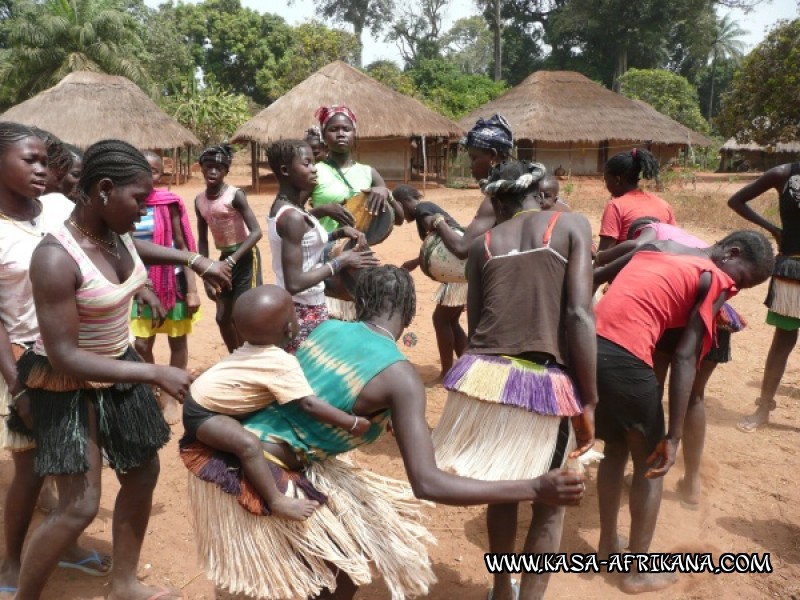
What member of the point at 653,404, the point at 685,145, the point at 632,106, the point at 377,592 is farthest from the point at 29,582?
the point at 685,145

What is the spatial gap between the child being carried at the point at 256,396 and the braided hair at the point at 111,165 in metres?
0.65

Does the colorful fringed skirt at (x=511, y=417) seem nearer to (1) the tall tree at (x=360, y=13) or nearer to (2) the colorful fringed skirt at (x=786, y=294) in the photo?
(2) the colorful fringed skirt at (x=786, y=294)

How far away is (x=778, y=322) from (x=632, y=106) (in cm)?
2516

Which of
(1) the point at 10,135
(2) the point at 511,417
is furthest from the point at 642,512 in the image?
(1) the point at 10,135

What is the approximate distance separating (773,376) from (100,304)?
4.54 metres

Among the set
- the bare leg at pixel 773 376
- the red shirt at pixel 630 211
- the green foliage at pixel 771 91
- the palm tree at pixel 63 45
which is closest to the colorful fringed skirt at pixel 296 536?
the red shirt at pixel 630 211

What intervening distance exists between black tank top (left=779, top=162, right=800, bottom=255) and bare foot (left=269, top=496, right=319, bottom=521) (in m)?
4.07

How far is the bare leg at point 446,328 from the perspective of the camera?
17.1 ft

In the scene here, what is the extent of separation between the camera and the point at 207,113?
2717cm

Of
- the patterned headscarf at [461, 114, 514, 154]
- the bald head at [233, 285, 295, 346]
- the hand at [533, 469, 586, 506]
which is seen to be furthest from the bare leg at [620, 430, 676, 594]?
the bald head at [233, 285, 295, 346]

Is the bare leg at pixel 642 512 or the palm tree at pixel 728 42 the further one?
the palm tree at pixel 728 42

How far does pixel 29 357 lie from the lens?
257 cm

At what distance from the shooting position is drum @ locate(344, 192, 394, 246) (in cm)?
428

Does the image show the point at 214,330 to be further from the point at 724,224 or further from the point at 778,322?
the point at 724,224
